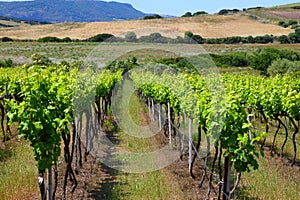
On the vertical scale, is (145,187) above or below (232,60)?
above

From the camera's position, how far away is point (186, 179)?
8461 millimetres

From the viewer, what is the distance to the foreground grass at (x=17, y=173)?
24.0ft

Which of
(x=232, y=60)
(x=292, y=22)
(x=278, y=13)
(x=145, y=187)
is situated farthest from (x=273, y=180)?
(x=278, y=13)

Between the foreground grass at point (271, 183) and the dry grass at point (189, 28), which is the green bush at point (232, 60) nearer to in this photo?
the dry grass at point (189, 28)

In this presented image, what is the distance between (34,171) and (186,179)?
3.46 m

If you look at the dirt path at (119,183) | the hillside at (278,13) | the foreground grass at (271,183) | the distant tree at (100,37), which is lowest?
the dirt path at (119,183)

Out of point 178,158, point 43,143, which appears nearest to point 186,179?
point 178,158

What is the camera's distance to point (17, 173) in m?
8.34

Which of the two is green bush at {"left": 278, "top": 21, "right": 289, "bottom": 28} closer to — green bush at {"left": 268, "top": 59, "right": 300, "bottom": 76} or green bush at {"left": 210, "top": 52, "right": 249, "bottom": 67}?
green bush at {"left": 210, "top": 52, "right": 249, "bottom": 67}

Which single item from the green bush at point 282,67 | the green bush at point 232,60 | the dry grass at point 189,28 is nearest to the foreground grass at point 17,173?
the green bush at point 282,67

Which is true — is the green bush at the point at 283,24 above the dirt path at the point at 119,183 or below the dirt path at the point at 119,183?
above

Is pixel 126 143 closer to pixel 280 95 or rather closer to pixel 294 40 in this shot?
pixel 280 95

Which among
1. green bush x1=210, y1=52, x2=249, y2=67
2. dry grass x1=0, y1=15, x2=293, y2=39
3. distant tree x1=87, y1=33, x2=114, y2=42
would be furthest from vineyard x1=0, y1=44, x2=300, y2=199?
dry grass x1=0, y1=15, x2=293, y2=39

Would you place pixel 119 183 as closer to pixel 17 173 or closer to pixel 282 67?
pixel 17 173
